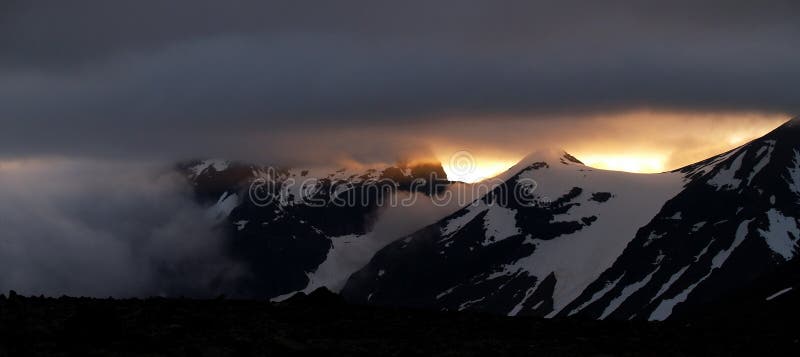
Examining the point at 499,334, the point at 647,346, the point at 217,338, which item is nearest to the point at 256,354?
the point at 217,338

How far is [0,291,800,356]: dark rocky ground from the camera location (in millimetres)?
38062

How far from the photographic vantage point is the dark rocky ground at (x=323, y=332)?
1499 inches

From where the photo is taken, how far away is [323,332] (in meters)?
42.6

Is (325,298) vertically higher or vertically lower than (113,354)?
higher

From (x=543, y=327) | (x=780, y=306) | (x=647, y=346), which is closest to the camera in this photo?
(x=647, y=346)

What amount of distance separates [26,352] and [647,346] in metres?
19.6

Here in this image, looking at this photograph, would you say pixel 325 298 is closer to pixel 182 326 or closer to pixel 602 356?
pixel 182 326

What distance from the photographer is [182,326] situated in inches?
1631

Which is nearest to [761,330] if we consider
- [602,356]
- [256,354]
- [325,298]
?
[602,356]

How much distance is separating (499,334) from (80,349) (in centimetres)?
1442

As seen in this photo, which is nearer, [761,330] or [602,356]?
[602,356]

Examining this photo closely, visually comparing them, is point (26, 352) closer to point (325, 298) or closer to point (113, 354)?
point (113, 354)

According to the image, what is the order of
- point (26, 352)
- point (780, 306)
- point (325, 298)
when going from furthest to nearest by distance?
point (780, 306), point (325, 298), point (26, 352)

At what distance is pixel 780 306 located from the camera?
2317 inches
